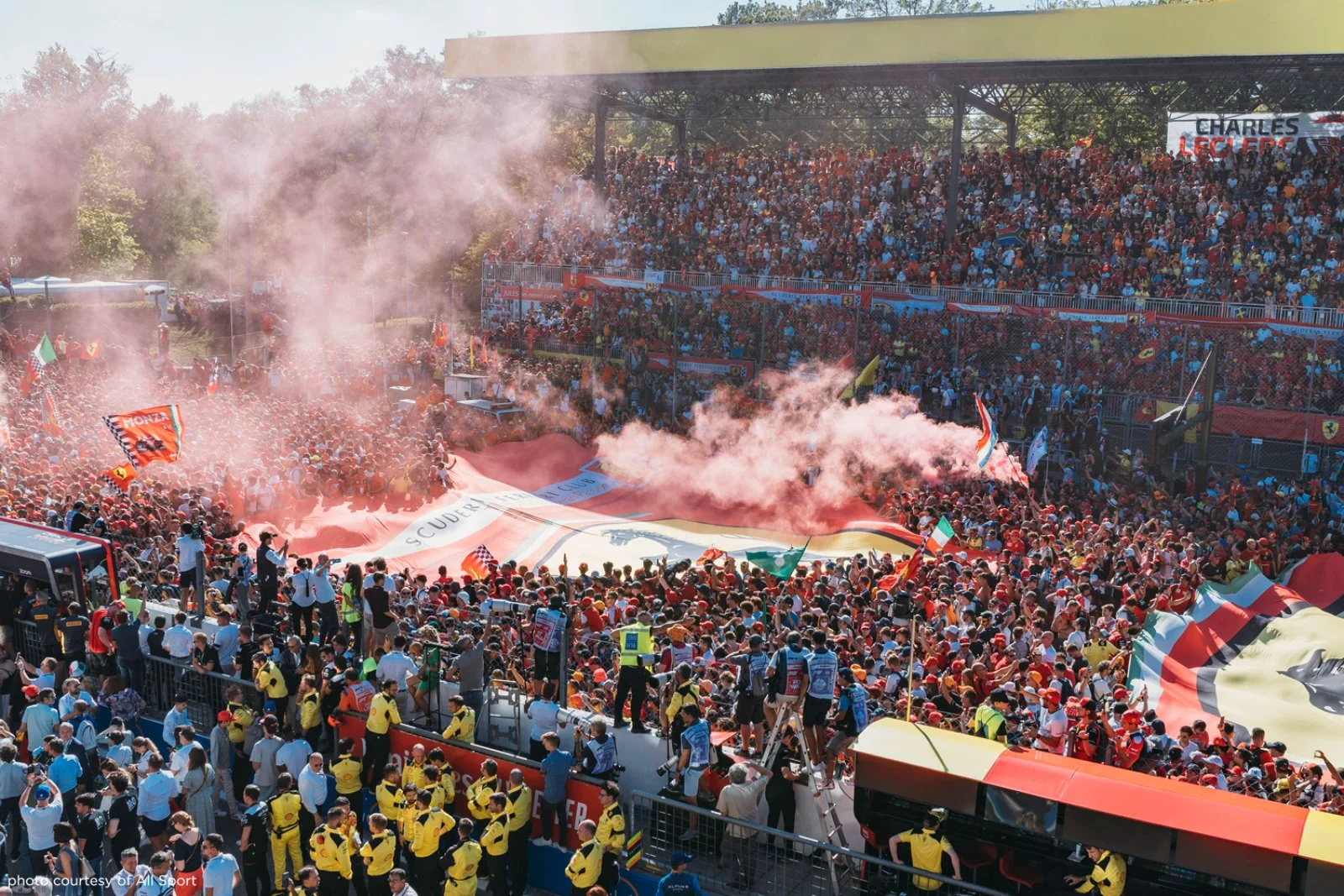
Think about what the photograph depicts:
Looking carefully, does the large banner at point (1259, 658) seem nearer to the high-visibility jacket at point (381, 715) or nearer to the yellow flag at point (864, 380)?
the high-visibility jacket at point (381, 715)

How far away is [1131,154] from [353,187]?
28.3 metres

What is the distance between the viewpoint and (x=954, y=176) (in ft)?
87.6

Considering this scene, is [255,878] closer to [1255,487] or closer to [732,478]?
[732,478]

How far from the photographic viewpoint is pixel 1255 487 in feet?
67.8

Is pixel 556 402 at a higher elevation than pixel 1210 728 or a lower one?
higher

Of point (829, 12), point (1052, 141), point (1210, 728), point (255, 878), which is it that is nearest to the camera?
point (255, 878)

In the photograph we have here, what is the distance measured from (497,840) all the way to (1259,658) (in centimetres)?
960

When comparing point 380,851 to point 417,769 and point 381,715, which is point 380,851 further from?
point 381,715

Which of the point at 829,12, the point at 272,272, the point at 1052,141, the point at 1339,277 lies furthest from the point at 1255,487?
the point at 829,12

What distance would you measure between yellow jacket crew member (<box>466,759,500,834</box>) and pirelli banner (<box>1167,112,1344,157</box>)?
75.6 ft

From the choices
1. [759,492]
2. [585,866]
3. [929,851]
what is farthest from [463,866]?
[759,492]

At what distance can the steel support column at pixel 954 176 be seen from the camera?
26.8 metres

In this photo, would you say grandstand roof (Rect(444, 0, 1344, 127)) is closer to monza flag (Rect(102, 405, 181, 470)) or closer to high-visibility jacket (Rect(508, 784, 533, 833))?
monza flag (Rect(102, 405, 181, 470))

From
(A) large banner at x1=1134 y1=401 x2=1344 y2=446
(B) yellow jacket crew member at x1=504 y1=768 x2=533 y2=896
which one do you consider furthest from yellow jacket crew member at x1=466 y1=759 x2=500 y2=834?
(A) large banner at x1=1134 y1=401 x2=1344 y2=446
